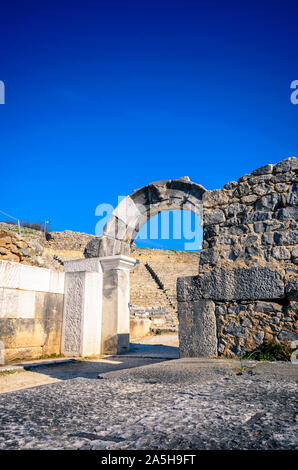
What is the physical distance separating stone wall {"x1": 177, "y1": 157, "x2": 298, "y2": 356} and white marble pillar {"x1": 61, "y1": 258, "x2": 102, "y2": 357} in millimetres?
2689

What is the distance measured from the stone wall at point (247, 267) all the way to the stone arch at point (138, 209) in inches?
91.3

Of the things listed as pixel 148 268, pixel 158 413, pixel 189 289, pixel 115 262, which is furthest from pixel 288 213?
pixel 148 268

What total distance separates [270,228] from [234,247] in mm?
445

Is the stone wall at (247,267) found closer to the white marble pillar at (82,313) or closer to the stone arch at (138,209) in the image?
the stone arch at (138,209)

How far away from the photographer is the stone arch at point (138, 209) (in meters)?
6.48

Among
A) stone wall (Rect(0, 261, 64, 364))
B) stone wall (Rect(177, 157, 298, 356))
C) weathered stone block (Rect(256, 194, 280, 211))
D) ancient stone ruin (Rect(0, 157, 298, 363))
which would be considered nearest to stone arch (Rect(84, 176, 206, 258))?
ancient stone ruin (Rect(0, 157, 298, 363))

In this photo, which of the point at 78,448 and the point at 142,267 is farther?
the point at 142,267

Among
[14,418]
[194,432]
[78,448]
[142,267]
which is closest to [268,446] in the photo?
[194,432]

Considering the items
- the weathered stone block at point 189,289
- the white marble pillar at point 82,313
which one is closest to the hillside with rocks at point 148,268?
the white marble pillar at point 82,313

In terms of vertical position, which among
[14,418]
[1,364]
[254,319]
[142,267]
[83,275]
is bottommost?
[1,364]

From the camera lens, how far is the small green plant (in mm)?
3158

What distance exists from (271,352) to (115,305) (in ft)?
11.9

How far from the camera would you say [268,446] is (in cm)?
98
